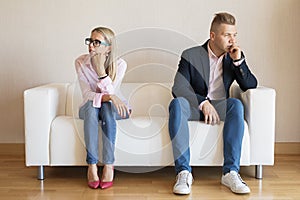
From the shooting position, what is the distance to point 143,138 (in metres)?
2.25

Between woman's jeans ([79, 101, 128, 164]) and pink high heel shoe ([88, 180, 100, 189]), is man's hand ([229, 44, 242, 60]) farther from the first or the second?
pink high heel shoe ([88, 180, 100, 189])

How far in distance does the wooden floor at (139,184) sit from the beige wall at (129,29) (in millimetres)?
594

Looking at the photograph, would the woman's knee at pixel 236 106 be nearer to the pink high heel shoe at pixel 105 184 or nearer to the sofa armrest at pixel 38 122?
the pink high heel shoe at pixel 105 184

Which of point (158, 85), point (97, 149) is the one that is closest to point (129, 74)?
point (158, 85)

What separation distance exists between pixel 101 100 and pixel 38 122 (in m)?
0.34

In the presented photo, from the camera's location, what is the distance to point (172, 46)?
9.65 ft

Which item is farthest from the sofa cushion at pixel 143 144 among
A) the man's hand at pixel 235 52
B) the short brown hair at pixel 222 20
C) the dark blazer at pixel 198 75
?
the short brown hair at pixel 222 20

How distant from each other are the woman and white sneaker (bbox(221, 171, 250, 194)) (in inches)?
22.5

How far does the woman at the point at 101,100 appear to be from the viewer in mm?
2246

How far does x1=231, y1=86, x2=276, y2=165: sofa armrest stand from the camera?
2275 millimetres

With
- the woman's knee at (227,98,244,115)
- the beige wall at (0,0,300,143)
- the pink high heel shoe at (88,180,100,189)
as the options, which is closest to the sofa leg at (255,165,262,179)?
the woman's knee at (227,98,244,115)

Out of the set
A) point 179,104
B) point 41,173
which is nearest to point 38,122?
point 41,173

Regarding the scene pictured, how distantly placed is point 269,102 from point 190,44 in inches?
32.7

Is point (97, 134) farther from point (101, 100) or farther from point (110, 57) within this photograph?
point (110, 57)
